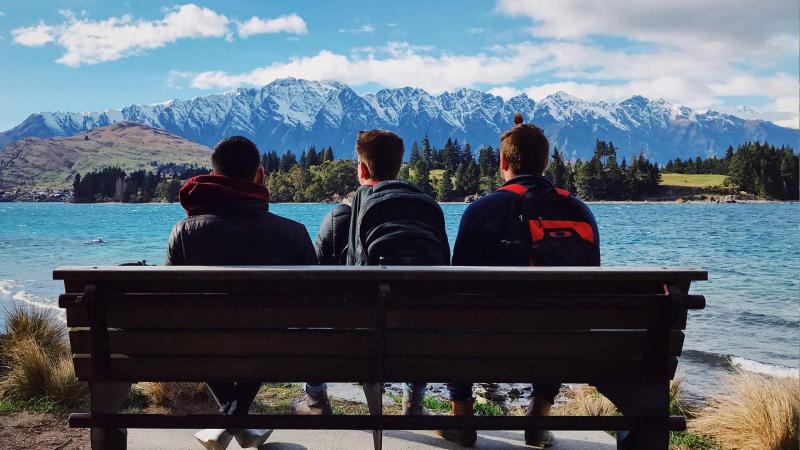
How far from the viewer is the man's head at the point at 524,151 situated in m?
5.03

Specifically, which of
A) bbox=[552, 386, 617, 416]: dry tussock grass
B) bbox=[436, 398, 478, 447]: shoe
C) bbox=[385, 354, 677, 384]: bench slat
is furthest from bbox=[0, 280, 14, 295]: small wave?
bbox=[385, 354, 677, 384]: bench slat

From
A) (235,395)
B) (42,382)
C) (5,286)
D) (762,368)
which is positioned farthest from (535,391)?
(5,286)

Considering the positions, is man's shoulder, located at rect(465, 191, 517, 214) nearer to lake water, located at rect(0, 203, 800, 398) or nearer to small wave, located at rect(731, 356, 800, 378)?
lake water, located at rect(0, 203, 800, 398)

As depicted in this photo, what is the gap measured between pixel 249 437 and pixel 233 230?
1388 mm

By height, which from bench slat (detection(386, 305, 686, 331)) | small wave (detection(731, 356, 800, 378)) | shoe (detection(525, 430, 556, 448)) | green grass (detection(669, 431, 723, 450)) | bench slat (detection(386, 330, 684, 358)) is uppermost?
bench slat (detection(386, 305, 686, 331))

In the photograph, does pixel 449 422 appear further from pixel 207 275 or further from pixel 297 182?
pixel 297 182

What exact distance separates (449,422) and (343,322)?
2.64 feet

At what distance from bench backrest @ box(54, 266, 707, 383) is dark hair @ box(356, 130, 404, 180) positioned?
1.47m

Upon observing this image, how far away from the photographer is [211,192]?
4723 mm

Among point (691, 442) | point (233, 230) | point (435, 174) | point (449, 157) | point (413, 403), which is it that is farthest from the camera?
point (449, 157)

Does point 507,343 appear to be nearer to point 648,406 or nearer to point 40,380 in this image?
point 648,406

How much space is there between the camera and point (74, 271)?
12.8ft

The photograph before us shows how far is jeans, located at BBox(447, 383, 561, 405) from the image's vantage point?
4.96 metres

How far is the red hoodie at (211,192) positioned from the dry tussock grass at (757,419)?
14.4ft
